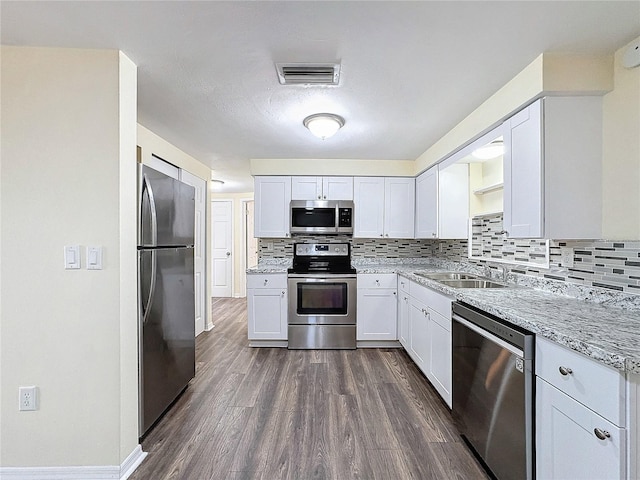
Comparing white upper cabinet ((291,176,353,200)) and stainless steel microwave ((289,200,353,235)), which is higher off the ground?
white upper cabinet ((291,176,353,200))

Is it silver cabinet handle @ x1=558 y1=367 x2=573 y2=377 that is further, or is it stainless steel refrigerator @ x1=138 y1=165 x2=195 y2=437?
stainless steel refrigerator @ x1=138 y1=165 x2=195 y2=437

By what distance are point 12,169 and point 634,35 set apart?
10.6 ft

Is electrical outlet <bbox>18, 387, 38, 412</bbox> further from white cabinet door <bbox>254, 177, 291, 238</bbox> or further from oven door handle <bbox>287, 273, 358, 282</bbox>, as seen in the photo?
white cabinet door <bbox>254, 177, 291, 238</bbox>

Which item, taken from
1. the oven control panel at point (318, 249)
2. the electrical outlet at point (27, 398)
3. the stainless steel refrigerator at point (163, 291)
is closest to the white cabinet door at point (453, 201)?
the oven control panel at point (318, 249)

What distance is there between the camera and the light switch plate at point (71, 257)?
161 centimetres

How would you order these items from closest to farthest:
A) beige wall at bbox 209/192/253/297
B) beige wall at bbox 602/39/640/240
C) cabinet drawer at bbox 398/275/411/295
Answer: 1. beige wall at bbox 602/39/640/240
2. cabinet drawer at bbox 398/275/411/295
3. beige wall at bbox 209/192/253/297

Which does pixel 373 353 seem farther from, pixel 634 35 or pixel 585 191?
pixel 634 35

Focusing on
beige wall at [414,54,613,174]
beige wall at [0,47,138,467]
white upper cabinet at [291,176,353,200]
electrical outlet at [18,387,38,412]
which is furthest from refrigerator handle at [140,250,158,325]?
beige wall at [414,54,613,174]

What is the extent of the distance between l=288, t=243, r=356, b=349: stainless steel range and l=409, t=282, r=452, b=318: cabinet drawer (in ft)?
2.70

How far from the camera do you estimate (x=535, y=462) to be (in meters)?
1.29

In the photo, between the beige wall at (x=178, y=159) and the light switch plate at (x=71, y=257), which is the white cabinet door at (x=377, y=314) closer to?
the beige wall at (x=178, y=159)

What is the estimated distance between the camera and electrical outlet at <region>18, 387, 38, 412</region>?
→ 5.26 ft

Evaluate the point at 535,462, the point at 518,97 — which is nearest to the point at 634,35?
the point at 518,97

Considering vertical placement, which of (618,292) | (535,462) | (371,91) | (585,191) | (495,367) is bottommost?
(535,462)
